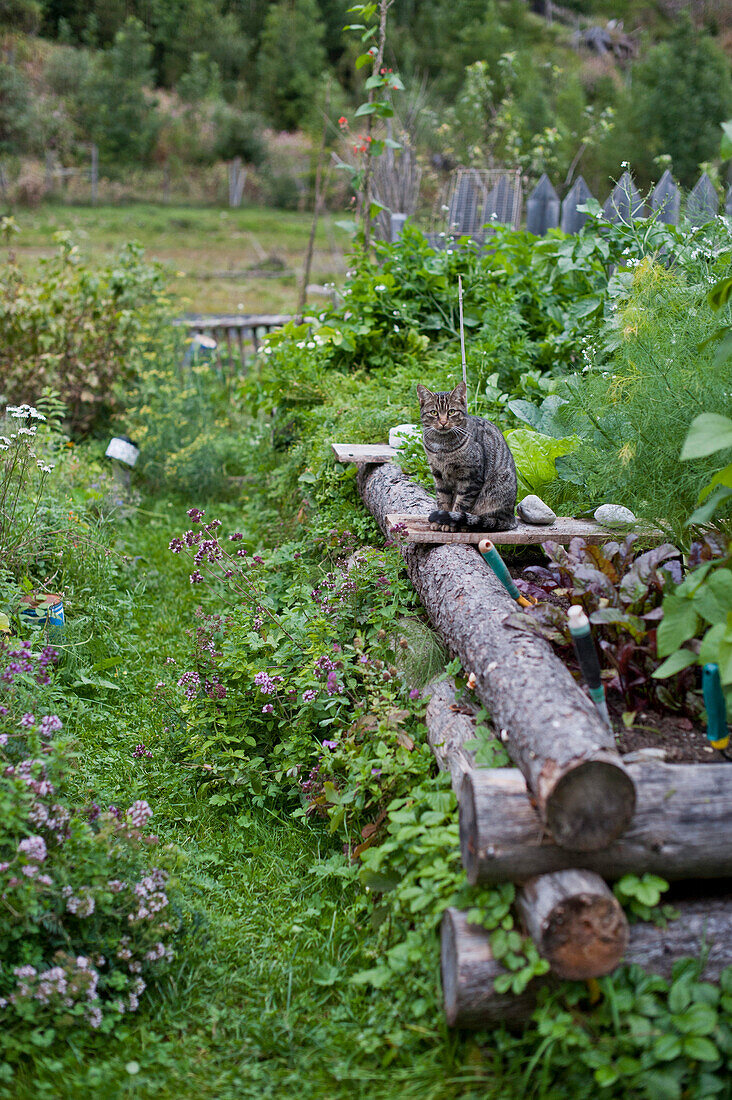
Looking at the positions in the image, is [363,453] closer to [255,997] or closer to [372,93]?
[255,997]

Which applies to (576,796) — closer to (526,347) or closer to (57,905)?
(57,905)

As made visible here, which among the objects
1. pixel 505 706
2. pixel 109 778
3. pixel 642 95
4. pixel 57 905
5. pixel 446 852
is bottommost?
pixel 109 778

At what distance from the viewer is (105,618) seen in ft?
13.8

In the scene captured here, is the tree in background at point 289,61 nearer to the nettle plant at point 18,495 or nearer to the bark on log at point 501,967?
the nettle plant at point 18,495

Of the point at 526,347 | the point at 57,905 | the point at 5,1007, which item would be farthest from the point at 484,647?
the point at 526,347

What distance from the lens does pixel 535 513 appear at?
345 centimetres

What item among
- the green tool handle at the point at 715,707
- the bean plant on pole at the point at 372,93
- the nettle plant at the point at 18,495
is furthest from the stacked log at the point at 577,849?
the bean plant on pole at the point at 372,93

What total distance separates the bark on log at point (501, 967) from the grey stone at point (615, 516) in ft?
5.83

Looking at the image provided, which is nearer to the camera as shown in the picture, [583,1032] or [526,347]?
[583,1032]

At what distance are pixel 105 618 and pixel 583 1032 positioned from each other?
10.3 feet

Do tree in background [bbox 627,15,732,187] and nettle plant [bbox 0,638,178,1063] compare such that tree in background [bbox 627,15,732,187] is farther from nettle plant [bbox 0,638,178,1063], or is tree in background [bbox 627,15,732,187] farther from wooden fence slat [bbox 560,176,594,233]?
nettle plant [bbox 0,638,178,1063]

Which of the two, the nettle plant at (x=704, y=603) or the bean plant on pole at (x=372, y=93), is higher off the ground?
the bean plant on pole at (x=372, y=93)

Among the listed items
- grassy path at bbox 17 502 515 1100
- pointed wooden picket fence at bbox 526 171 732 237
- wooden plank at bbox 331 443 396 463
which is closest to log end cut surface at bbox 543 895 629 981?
grassy path at bbox 17 502 515 1100

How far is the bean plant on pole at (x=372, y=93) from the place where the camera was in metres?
5.70
